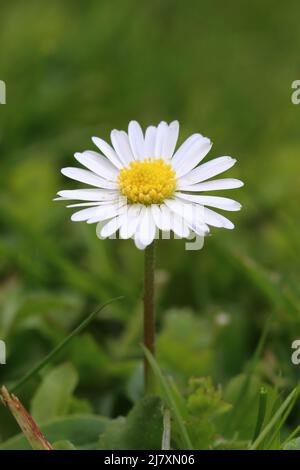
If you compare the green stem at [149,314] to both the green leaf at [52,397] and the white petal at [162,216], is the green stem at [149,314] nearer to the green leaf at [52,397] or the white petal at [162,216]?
the white petal at [162,216]

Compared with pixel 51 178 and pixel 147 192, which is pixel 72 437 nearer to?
pixel 147 192

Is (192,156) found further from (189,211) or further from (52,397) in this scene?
(52,397)

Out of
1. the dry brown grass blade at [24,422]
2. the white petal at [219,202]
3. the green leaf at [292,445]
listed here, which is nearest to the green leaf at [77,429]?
the dry brown grass blade at [24,422]

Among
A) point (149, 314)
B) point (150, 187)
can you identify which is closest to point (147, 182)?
point (150, 187)

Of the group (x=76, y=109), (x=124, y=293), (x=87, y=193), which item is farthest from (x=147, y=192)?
(x=76, y=109)

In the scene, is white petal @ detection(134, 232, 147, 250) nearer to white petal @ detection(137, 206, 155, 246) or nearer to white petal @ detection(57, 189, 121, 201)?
white petal @ detection(137, 206, 155, 246)
